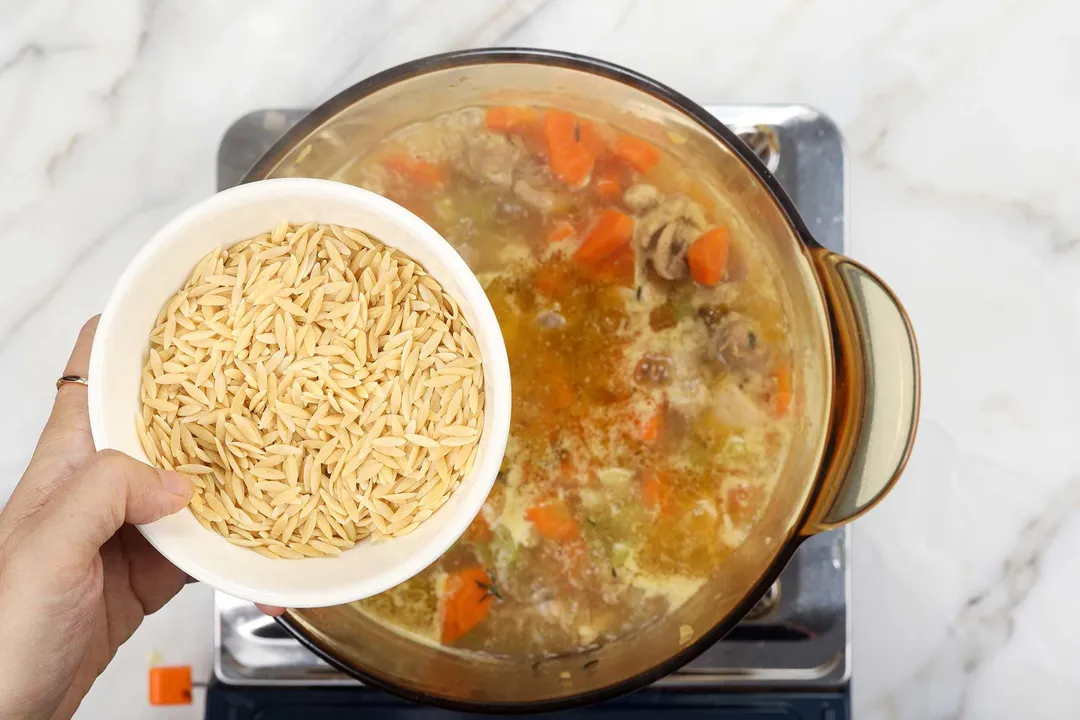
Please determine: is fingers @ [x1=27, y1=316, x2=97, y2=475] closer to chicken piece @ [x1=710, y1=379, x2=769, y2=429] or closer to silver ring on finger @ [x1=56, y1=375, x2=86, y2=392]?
silver ring on finger @ [x1=56, y1=375, x2=86, y2=392]

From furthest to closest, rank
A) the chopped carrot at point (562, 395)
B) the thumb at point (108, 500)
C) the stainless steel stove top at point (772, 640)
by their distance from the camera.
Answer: the stainless steel stove top at point (772, 640) < the chopped carrot at point (562, 395) < the thumb at point (108, 500)

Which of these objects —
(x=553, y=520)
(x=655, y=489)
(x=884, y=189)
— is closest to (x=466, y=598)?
(x=553, y=520)

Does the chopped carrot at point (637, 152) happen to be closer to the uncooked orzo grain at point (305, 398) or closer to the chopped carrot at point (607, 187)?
the chopped carrot at point (607, 187)

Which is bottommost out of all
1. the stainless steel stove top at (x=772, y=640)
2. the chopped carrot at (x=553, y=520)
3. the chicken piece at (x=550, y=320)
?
the stainless steel stove top at (x=772, y=640)

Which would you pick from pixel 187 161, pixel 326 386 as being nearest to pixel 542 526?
pixel 326 386

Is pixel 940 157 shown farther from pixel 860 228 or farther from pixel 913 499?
pixel 913 499

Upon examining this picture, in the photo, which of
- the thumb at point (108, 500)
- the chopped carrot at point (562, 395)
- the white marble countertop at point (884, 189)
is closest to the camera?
the thumb at point (108, 500)

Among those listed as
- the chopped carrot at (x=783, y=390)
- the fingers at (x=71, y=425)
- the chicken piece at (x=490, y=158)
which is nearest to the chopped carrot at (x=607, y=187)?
the chicken piece at (x=490, y=158)

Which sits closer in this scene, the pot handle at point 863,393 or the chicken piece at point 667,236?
the pot handle at point 863,393
